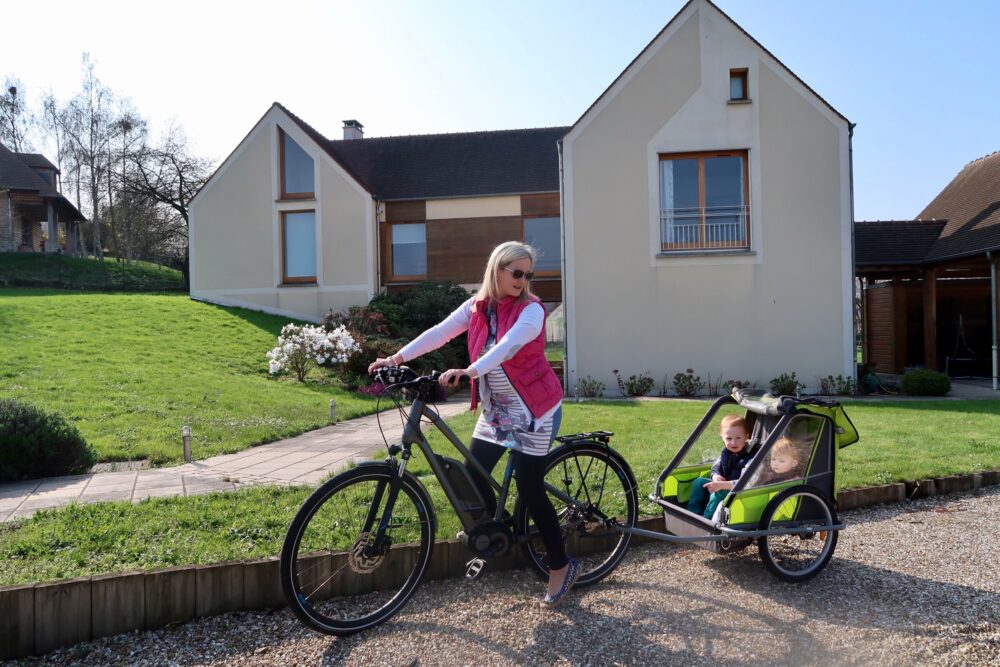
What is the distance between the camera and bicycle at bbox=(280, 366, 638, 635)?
3.45 m

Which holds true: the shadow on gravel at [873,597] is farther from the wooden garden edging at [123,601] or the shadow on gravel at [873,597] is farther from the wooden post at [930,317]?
the wooden post at [930,317]

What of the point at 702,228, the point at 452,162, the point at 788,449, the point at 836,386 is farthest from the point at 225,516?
the point at 452,162

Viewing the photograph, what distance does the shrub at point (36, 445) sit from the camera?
6.13 m

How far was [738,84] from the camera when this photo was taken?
49.6ft

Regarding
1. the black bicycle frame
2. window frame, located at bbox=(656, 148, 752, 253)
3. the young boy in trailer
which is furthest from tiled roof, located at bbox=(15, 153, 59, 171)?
the young boy in trailer

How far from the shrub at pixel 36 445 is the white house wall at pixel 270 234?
1549 centimetres

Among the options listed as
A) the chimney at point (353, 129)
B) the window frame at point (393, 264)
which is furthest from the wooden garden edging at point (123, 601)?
the chimney at point (353, 129)

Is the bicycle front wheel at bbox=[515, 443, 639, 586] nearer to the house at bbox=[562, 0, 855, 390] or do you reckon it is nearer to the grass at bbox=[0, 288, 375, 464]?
the grass at bbox=[0, 288, 375, 464]

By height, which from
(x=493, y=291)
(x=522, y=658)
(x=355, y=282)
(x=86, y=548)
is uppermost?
(x=355, y=282)

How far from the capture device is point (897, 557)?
4.54 m

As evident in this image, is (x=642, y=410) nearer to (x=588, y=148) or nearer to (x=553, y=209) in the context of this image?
(x=588, y=148)

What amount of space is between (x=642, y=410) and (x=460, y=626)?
335 inches

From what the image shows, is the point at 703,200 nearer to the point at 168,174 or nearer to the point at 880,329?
the point at 880,329

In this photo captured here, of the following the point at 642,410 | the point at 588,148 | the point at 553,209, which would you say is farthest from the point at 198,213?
the point at 642,410
